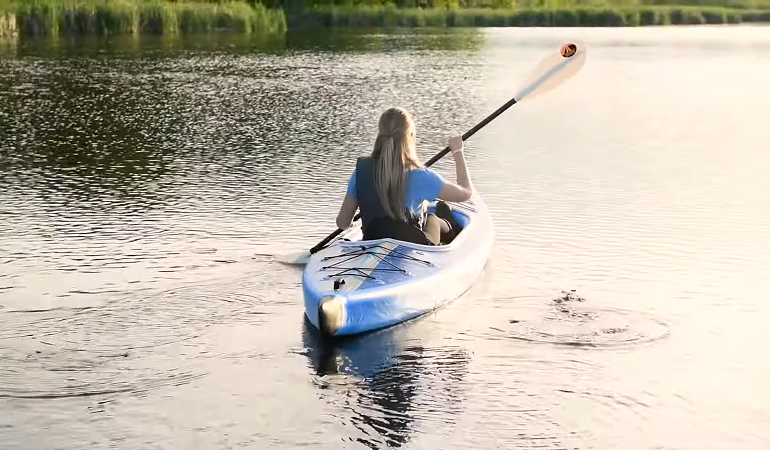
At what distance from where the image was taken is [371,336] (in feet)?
22.2

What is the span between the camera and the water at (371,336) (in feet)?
18.6

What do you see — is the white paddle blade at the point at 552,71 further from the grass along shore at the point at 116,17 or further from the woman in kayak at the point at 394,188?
the grass along shore at the point at 116,17

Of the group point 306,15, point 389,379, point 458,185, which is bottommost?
point 306,15

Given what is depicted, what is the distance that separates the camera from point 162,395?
5.89m

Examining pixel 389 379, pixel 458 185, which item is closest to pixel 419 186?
pixel 458 185

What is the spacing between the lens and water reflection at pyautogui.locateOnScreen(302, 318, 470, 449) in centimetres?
555

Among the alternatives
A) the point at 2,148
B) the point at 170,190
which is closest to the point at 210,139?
the point at 2,148

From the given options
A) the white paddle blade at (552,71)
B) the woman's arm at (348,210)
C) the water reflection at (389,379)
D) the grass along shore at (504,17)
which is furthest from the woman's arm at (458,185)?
the grass along shore at (504,17)

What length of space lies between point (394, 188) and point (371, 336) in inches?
35.4

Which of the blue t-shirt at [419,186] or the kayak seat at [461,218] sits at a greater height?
the blue t-shirt at [419,186]

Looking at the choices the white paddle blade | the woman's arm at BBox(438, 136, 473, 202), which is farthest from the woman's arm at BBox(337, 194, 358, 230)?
the white paddle blade

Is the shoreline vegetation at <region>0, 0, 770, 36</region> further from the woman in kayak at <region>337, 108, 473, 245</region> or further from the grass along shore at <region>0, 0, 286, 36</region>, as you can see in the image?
the woman in kayak at <region>337, 108, 473, 245</region>

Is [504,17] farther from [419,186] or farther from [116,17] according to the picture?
[419,186]

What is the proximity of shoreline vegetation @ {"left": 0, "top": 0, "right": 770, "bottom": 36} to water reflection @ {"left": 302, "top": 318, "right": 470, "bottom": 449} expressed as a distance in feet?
86.9
